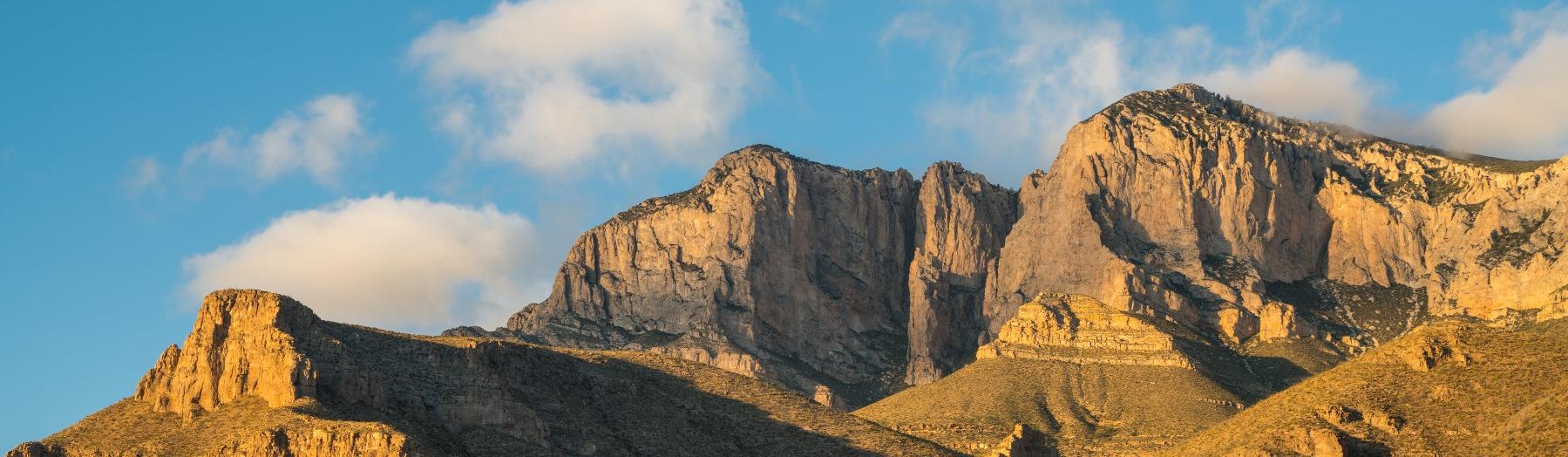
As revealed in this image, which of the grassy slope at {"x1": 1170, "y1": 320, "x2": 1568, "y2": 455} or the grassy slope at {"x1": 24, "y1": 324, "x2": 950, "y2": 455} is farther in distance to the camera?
the grassy slope at {"x1": 24, "y1": 324, "x2": 950, "y2": 455}

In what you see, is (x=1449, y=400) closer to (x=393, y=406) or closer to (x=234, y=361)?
(x=393, y=406)

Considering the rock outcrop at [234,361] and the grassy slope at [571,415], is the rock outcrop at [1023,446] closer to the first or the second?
the grassy slope at [571,415]

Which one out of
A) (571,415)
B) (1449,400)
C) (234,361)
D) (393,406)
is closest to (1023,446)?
(571,415)

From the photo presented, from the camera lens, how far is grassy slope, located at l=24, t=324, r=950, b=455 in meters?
139

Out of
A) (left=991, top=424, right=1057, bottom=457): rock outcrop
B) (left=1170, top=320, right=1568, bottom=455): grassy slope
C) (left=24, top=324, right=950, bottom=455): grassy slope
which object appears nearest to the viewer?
(left=1170, top=320, right=1568, bottom=455): grassy slope

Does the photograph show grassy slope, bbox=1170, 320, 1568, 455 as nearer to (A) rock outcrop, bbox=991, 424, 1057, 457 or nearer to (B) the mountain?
(A) rock outcrop, bbox=991, 424, 1057, 457

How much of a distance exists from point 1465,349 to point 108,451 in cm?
7800

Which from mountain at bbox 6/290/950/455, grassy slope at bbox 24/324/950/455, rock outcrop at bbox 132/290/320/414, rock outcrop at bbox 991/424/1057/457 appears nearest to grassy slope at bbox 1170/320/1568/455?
rock outcrop at bbox 991/424/1057/457

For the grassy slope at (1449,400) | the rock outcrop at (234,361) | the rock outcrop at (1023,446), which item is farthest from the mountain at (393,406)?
the grassy slope at (1449,400)

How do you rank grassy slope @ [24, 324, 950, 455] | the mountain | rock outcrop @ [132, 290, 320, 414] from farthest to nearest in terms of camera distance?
rock outcrop @ [132, 290, 320, 414] → grassy slope @ [24, 324, 950, 455] → the mountain

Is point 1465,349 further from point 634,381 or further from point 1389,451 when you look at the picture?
point 634,381

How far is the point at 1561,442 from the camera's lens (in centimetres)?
11131

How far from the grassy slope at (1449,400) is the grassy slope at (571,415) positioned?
4075 cm

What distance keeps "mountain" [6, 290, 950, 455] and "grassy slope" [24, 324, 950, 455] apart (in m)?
0.15
